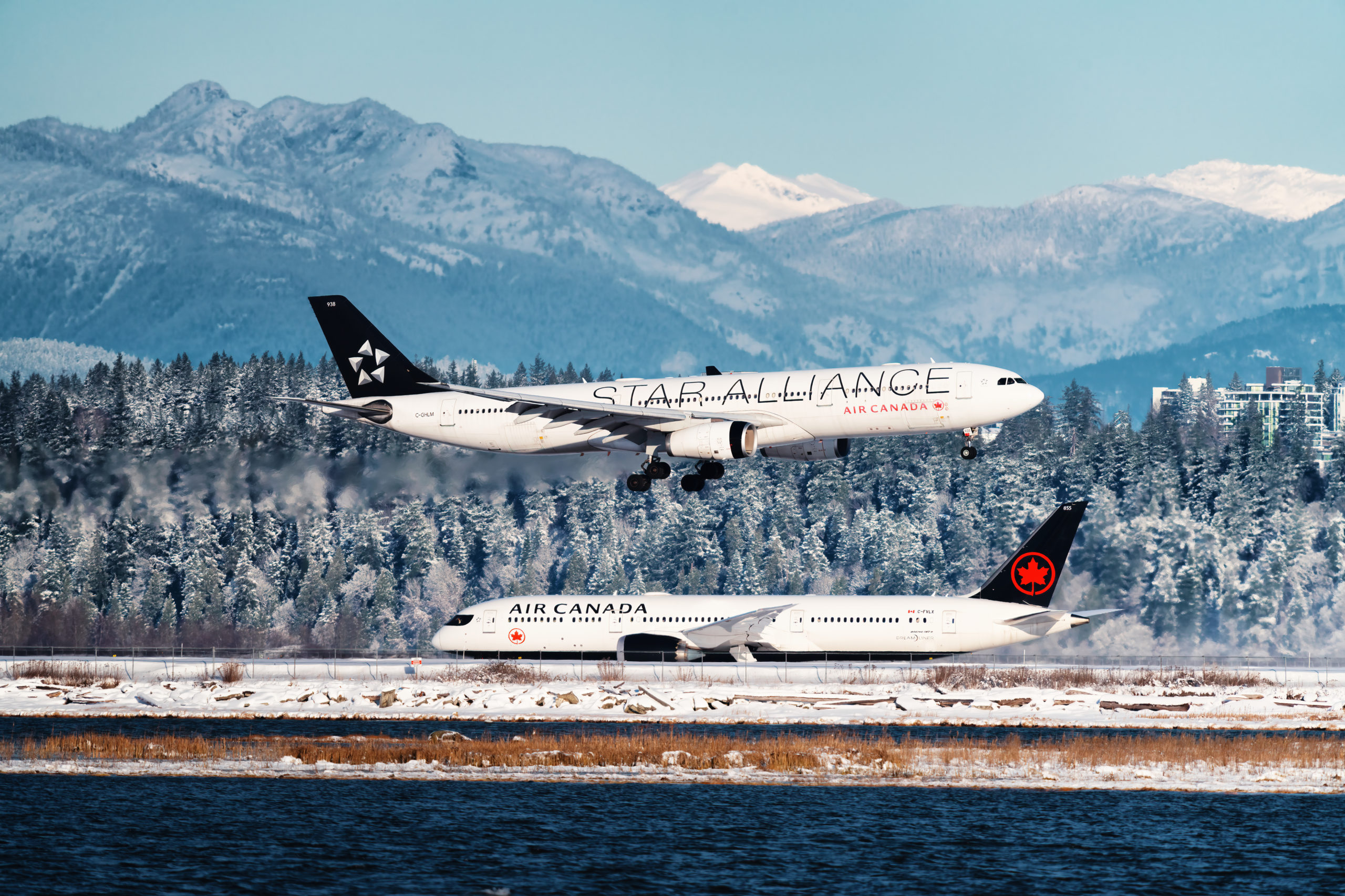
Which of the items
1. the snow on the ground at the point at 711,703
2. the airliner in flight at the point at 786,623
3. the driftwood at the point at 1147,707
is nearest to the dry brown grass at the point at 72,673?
the snow on the ground at the point at 711,703

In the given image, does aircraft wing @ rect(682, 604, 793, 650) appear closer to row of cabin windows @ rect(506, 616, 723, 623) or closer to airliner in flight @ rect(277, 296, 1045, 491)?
row of cabin windows @ rect(506, 616, 723, 623)

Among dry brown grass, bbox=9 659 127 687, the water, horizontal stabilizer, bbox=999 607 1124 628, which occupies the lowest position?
the water

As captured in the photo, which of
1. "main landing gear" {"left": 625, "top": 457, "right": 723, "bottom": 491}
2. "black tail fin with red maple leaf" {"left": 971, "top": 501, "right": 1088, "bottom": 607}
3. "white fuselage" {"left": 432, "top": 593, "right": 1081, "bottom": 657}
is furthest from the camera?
"black tail fin with red maple leaf" {"left": 971, "top": 501, "right": 1088, "bottom": 607}

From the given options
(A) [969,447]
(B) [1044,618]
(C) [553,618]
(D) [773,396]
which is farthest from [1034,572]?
(D) [773,396]

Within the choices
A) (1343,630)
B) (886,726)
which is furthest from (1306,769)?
(1343,630)

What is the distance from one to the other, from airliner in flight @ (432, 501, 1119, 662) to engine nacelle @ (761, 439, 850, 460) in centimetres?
2360

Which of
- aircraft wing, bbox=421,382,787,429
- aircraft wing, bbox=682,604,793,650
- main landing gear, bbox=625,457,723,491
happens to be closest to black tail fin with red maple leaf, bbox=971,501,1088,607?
aircraft wing, bbox=682,604,793,650

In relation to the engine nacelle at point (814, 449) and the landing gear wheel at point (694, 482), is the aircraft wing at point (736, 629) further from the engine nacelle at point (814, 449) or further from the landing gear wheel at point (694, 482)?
the engine nacelle at point (814, 449)

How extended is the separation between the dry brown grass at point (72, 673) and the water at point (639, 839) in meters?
35.5

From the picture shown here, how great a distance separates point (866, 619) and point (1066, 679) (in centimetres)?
1199

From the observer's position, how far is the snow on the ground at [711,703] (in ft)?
277

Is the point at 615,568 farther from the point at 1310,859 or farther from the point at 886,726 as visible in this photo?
the point at 1310,859

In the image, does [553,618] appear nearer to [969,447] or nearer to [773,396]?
[773,396]

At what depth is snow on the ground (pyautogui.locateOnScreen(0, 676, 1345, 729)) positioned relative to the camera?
84375mm
